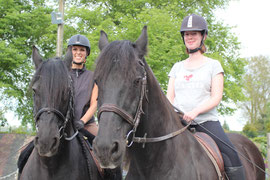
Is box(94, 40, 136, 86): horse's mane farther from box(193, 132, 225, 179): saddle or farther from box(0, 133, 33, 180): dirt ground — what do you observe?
box(0, 133, 33, 180): dirt ground

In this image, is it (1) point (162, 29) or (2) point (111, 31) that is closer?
(1) point (162, 29)

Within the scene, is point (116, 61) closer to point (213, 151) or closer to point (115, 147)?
point (115, 147)

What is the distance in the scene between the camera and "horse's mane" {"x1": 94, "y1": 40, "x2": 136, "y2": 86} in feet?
8.77

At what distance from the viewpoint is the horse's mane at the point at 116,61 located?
267 centimetres

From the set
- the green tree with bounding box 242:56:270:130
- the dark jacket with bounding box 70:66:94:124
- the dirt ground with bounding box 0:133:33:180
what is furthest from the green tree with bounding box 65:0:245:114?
the green tree with bounding box 242:56:270:130

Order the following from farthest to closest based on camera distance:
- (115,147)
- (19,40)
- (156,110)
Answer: (19,40) → (156,110) → (115,147)

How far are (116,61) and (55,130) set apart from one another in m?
1.52

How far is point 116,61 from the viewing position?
2.70m

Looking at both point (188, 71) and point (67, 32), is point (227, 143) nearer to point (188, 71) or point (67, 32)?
point (188, 71)

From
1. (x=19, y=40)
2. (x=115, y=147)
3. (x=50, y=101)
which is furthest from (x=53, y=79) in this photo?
(x=19, y=40)

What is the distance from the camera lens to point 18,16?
71.5ft

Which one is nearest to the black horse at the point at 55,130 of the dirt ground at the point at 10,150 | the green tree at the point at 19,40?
the dirt ground at the point at 10,150

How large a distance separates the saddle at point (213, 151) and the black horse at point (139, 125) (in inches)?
3.0

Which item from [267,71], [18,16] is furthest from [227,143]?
[267,71]
